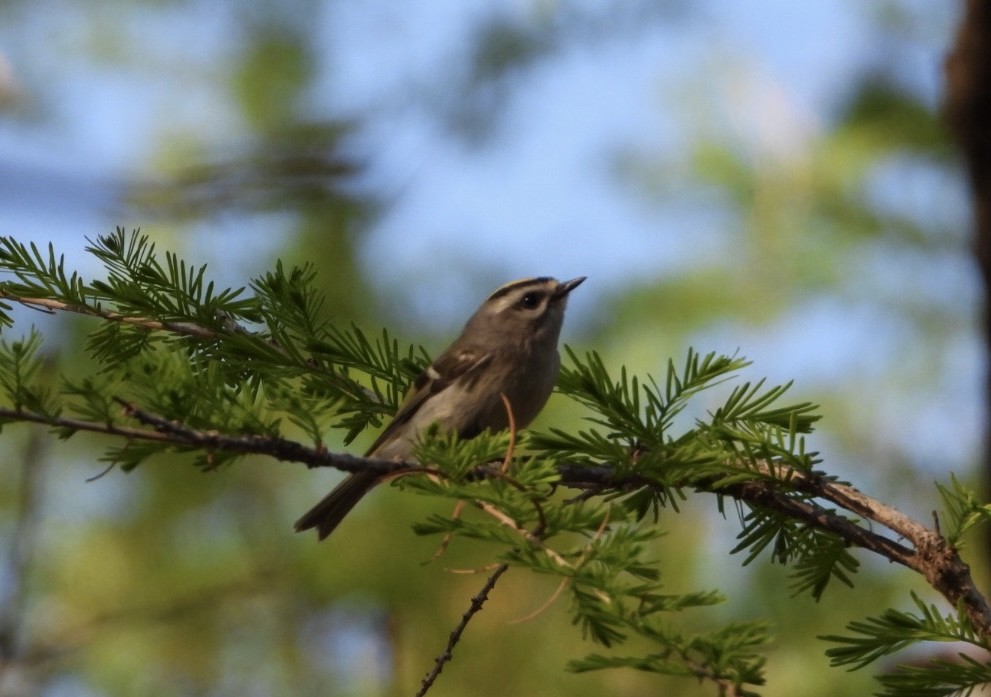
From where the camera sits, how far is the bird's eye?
3062 millimetres

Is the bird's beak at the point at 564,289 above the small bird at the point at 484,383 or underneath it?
above

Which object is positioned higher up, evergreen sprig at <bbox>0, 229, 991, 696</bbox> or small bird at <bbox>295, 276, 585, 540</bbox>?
small bird at <bbox>295, 276, 585, 540</bbox>

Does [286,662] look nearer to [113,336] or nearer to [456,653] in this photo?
[456,653]

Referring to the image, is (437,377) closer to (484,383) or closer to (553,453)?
(484,383)

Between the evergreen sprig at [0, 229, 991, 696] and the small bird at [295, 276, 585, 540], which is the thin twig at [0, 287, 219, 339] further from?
the small bird at [295, 276, 585, 540]

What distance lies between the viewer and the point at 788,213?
670 cm

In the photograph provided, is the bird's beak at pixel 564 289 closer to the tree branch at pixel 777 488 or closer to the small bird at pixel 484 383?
the small bird at pixel 484 383

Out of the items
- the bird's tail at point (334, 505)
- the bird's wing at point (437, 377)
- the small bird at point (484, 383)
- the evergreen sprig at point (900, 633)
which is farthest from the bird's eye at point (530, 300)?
the evergreen sprig at point (900, 633)

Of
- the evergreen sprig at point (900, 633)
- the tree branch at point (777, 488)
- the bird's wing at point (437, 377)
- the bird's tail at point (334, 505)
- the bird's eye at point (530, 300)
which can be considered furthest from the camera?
the bird's eye at point (530, 300)

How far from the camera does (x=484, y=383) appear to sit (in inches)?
106

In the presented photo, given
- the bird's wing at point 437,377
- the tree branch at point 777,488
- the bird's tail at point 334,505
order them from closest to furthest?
the tree branch at point 777,488
the bird's wing at point 437,377
the bird's tail at point 334,505

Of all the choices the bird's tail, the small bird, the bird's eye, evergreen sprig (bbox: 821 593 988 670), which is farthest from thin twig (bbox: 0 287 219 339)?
the bird's eye

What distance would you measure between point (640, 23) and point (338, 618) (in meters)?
3.46

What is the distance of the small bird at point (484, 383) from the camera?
2.56 meters
